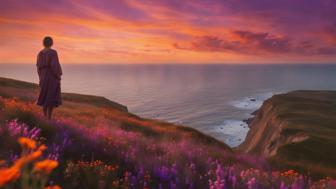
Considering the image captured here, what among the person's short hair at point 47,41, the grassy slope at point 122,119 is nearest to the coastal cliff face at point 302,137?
the grassy slope at point 122,119

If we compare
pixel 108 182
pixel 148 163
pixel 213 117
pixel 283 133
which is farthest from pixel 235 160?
pixel 213 117

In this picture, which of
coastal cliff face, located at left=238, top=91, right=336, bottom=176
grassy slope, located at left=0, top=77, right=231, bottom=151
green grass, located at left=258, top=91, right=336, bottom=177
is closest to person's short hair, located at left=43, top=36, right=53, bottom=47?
grassy slope, located at left=0, top=77, right=231, bottom=151

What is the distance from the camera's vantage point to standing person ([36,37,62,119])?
598 inches

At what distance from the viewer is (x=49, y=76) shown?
15523 millimetres

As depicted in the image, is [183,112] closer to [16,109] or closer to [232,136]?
[232,136]

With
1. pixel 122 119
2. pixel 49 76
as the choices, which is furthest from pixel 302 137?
pixel 49 76

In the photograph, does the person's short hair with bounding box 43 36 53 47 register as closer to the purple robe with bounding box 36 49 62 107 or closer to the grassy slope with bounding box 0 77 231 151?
the purple robe with bounding box 36 49 62 107

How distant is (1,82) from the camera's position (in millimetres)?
52500

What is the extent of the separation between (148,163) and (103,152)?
1334 millimetres

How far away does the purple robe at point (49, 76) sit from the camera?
15203mm

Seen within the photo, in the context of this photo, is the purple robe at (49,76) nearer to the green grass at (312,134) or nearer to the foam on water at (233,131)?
the green grass at (312,134)

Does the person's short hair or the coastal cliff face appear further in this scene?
the coastal cliff face

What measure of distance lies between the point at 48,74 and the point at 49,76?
3.9 inches

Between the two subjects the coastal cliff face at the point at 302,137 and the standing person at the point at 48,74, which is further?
the coastal cliff face at the point at 302,137
